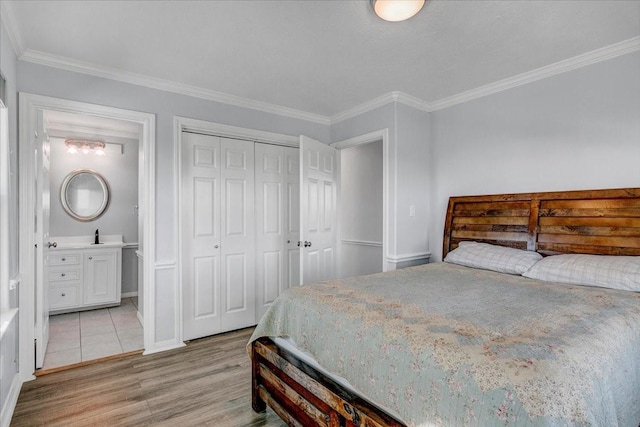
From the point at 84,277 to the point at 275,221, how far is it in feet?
8.63

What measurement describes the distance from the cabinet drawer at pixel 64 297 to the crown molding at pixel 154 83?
2.82 metres

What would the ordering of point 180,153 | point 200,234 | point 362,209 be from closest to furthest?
point 180,153 → point 200,234 → point 362,209

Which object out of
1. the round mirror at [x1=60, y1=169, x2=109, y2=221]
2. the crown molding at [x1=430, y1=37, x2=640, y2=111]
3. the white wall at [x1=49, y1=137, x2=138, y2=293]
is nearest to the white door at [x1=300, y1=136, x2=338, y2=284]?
the crown molding at [x1=430, y1=37, x2=640, y2=111]

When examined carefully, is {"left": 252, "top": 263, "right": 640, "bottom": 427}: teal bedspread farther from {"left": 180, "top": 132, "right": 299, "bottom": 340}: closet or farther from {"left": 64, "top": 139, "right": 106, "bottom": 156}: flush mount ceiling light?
{"left": 64, "top": 139, "right": 106, "bottom": 156}: flush mount ceiling light

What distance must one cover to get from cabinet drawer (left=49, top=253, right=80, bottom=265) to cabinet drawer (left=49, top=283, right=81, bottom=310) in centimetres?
29

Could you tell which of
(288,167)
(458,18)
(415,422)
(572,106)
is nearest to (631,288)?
(572,106)

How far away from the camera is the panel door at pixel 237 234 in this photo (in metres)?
3.50

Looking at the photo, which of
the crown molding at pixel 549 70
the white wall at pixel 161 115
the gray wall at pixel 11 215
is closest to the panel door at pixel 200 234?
the white wall at pixel 161 115

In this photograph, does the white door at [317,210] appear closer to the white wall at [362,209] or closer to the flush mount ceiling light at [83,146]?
the white wall at [362,209]

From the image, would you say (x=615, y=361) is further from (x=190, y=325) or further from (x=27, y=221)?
(x=27, y=221)

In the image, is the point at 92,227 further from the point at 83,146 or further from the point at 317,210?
the point at 317,210

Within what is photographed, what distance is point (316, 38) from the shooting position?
2.27 meters

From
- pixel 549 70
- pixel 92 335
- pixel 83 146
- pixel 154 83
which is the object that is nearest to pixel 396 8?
pixel 549 70

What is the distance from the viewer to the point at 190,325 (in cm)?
330
